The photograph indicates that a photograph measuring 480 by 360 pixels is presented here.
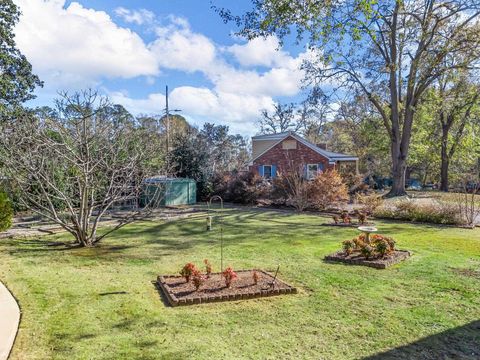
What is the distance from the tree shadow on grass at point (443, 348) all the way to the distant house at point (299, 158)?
20.8 metres

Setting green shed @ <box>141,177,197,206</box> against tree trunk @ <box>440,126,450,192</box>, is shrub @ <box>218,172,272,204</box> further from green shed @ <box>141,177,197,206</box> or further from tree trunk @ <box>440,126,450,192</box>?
tree trunk @ <box>440,126,450,192</box>

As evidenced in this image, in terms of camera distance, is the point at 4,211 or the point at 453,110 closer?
the point at 4,211

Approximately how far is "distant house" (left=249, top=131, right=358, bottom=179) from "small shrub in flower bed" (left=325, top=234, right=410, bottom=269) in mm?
16924

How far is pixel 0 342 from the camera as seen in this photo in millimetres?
4027

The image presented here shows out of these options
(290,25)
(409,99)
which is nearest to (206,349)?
(290,25)

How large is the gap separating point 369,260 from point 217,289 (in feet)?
11.7

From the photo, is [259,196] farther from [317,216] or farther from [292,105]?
[292,105]

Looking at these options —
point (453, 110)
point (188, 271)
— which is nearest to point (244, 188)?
point (188, 271)

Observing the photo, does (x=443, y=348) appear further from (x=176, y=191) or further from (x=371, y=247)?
(x=176, y=191)

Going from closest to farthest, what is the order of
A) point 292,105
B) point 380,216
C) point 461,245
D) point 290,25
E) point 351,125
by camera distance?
point 290,25, point 461,245, point 380,216, point 351,125, point 292,105

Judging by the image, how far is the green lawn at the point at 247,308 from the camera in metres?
4.07

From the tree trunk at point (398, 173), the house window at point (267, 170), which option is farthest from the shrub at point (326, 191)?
the house window at point (267, 170)

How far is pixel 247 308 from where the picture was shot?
5.27 metres

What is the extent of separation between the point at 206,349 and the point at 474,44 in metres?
22.4
